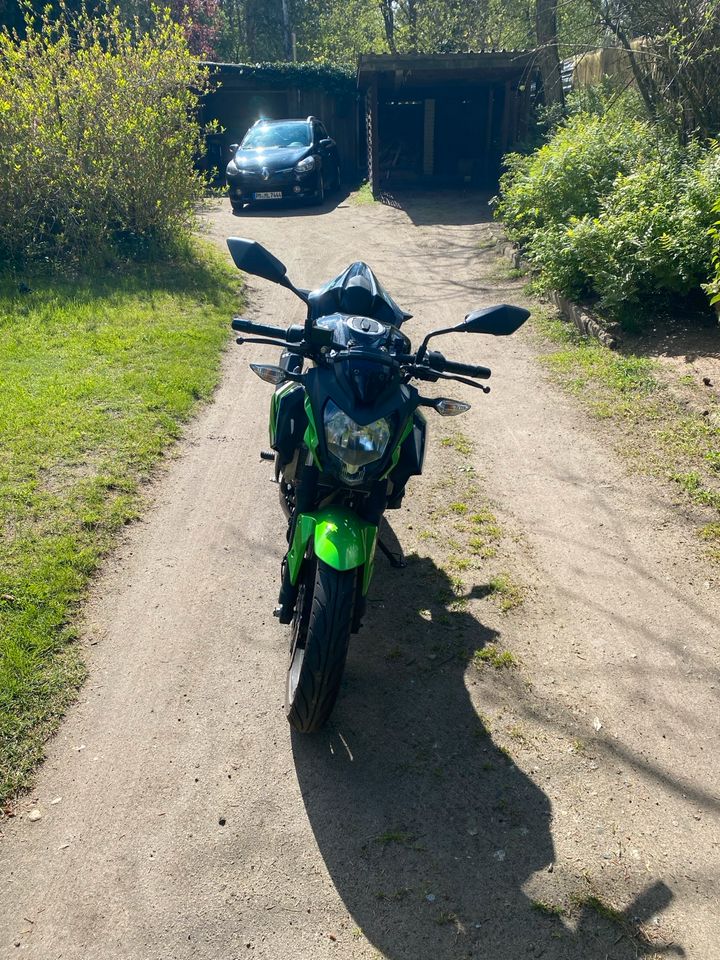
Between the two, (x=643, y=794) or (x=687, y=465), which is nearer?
(x=643, y=794)

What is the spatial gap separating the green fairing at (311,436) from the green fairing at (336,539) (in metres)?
0.22

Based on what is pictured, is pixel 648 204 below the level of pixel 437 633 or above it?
above

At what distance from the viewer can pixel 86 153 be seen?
10.1 meters

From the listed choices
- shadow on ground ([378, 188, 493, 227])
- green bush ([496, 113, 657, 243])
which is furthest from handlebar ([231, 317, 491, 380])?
shadow on ground ([378, 188, 493, 227])

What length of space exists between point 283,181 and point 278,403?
13.5m

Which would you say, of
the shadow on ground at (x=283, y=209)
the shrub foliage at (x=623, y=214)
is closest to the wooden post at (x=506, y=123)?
the shadow on ground at (x=283, y=209)

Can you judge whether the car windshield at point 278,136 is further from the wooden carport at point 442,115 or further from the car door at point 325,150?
the wooden carport at point 442,115

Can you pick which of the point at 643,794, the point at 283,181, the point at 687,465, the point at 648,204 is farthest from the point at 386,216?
the point at 643,794

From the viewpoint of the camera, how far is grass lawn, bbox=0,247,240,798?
3523 mm

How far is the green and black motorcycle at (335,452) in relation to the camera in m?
2.84

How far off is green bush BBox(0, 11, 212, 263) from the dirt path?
6.68 meters

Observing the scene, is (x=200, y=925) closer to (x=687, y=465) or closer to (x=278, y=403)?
(x=278, y=403)

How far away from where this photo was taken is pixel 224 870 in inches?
105

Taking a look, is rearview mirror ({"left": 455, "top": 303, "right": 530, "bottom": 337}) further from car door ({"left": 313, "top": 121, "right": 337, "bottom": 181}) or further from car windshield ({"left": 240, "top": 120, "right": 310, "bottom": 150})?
car windshield ({"left": 240, "top": 120, "right": 310, "bottom": 150})
